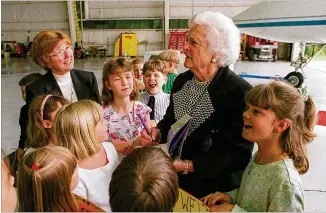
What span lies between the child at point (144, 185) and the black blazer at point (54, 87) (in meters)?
1.26

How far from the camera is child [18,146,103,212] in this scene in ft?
2.64

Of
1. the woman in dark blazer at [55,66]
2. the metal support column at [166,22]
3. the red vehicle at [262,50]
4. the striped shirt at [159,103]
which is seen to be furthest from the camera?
the metal support column at [166,22]

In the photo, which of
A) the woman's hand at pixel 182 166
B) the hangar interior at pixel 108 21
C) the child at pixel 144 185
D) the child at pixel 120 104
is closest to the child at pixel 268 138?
the woman's hand at pixel 182 166

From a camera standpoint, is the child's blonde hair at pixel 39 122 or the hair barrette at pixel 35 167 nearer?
the hair barrette at pixel 35 167

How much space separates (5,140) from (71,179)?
9.87 feet

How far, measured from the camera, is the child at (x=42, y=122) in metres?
1.53

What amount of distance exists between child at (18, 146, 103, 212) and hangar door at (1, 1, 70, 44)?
52.2 feet

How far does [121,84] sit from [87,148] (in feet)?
2.32

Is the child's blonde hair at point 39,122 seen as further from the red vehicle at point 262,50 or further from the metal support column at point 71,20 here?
the metal support column at point 71,20

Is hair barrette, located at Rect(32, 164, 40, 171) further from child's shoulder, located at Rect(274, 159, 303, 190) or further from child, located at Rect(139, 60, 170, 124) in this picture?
child, located at Rect(139, 60, 170, 124)

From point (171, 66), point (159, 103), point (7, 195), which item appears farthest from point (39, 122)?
point (171, 66)

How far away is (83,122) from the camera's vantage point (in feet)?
4.09

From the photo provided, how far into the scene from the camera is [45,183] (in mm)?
809

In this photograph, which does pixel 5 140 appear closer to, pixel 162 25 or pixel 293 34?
pixel 293 34
